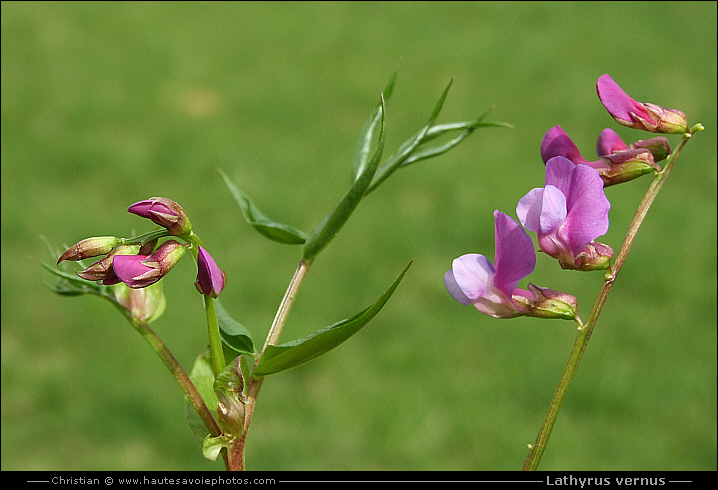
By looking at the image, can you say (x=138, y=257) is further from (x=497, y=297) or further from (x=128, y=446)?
(x=128, y=446)

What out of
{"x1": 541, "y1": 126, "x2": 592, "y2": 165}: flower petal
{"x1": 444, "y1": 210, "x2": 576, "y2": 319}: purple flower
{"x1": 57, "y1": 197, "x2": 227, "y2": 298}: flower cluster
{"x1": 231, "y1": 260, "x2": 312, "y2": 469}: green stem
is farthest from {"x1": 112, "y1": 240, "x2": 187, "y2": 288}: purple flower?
{"x1": 541, "y1": 126, "x2": 592, "y2": 165}: flower petal

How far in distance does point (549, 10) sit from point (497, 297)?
5.89 m

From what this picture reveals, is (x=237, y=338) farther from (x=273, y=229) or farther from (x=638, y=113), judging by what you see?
(x=638, y=113)

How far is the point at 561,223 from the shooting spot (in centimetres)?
68

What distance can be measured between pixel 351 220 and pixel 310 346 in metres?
3.41

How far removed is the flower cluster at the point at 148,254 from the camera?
63 centimetres

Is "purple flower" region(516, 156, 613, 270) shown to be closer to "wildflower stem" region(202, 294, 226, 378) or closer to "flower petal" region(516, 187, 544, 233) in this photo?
"flower petal" region(516, 187, 544, 233)

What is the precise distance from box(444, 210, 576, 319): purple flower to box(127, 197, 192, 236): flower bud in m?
0.22

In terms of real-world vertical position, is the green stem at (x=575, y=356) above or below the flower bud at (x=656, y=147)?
below

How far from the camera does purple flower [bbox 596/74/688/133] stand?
2.42 ft

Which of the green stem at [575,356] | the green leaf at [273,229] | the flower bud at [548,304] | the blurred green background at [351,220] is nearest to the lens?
the green stem at [575,356]

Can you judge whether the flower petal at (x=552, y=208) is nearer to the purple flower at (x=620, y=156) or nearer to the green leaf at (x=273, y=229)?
the purple flower at (x=620, y=156)

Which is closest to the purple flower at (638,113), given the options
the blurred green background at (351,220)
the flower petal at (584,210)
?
the flower petal at (584,210)

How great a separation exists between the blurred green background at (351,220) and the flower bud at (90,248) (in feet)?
7.70
